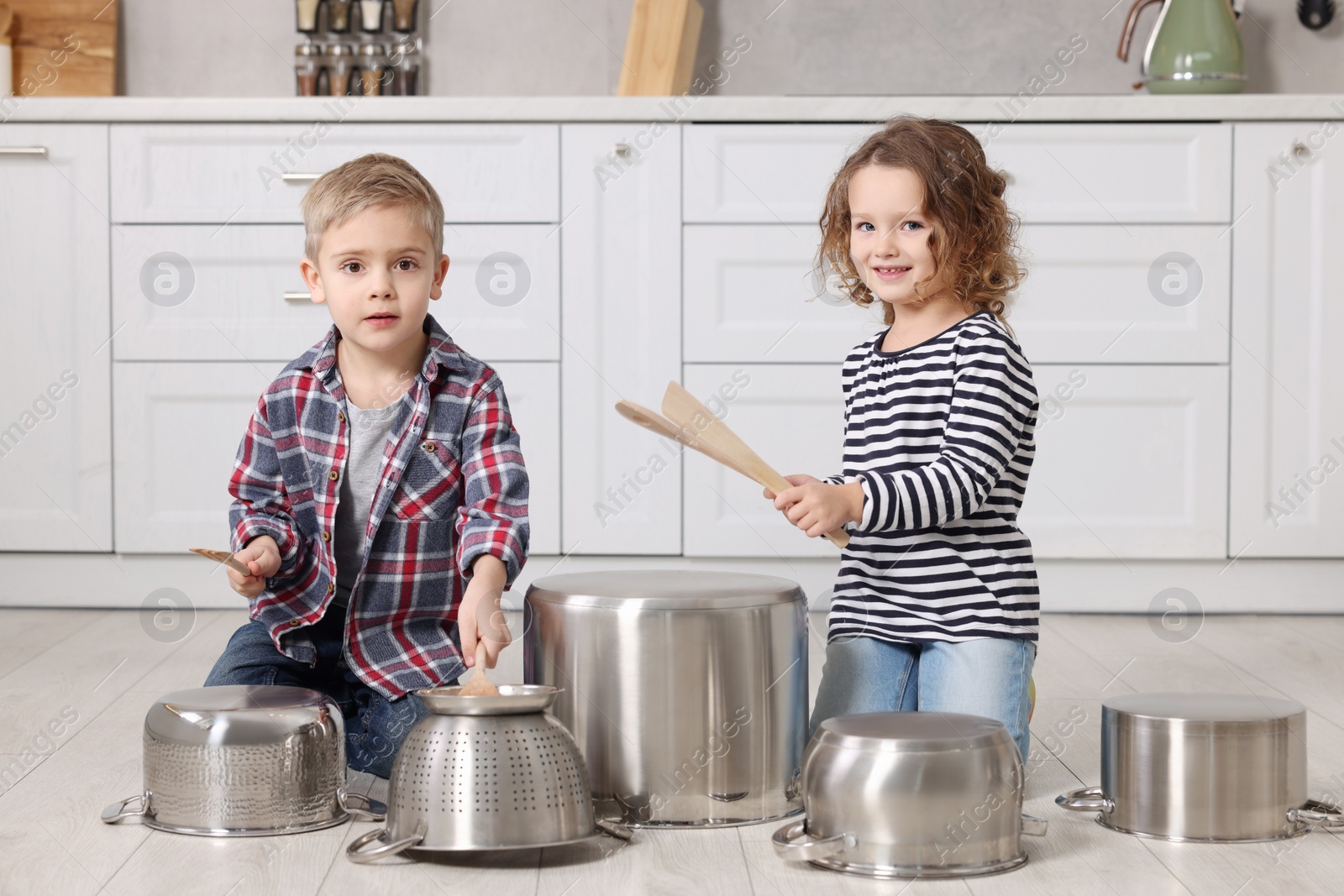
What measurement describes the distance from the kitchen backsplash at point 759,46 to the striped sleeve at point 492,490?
1.31 metres

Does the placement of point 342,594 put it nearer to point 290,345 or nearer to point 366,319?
point 366,319

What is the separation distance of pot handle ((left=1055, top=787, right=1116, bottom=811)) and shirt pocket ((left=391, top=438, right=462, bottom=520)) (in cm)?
58

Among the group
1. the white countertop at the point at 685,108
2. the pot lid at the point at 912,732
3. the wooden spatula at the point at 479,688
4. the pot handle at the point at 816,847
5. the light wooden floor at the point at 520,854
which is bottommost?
the light wooden floor at the point at 520,854

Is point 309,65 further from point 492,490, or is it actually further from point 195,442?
point 492,490

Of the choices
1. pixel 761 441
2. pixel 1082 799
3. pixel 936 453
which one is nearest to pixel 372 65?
pixel 761 441

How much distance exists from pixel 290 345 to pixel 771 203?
73 cm

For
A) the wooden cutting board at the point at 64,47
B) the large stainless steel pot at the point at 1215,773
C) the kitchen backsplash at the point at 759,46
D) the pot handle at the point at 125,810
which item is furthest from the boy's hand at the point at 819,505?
the wooden cutting board at the point at 64,47

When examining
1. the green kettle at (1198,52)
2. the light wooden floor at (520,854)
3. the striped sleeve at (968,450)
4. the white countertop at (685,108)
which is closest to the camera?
the light wooden floor at (520,854)

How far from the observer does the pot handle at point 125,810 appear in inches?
40.8

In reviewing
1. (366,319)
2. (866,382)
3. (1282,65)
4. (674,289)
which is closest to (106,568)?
(674,289)

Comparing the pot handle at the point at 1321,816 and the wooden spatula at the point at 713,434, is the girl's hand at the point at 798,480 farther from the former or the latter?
the pot handle at the point at 1321,816

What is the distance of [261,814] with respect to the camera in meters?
1.00

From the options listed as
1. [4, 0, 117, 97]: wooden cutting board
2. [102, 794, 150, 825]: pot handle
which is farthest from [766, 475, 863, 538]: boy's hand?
[4, 0, 117, 97]: wooden cutting board

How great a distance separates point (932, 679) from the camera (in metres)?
1.19
